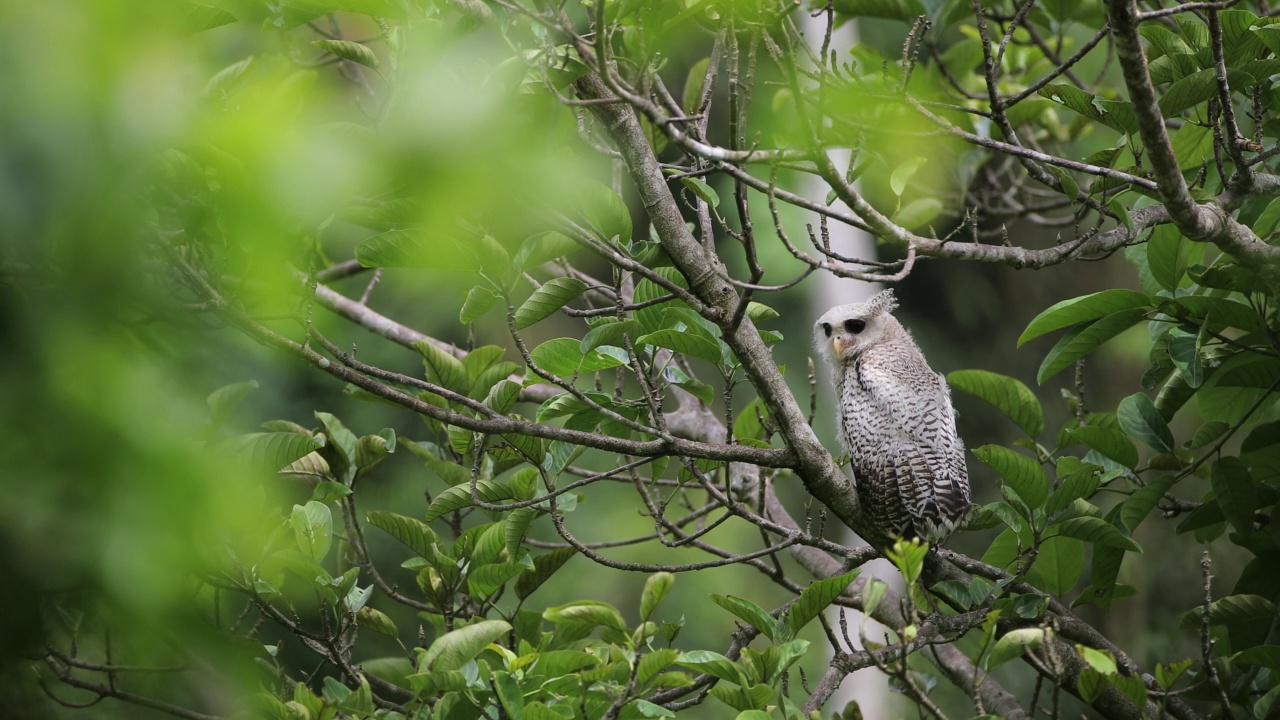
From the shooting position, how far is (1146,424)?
7.45ft

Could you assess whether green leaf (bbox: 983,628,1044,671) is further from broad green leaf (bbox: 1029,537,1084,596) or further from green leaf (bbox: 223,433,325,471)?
green leaf (bbox: 223,433,325,471)

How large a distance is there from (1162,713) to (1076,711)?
A: 3606 mm

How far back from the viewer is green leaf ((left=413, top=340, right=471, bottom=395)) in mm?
2195

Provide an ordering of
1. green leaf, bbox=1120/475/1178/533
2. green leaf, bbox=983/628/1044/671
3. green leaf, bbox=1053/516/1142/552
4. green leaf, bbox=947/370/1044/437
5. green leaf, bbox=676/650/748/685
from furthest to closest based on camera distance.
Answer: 1. green leaf, bbox=947/370/1044/437
2. green leaf, bbox=1120/475/1178/533
3. green leaf, bbox=1053/516/1142/552
4. green leaf, bbox=676/650/748/685
5. green leaf, bbox=983/628/1044/671

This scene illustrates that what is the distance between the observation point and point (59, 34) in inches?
27.1

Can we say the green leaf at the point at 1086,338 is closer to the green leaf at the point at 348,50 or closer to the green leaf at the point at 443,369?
the green leaf at the point at 443,369

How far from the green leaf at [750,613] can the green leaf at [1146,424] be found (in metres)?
1.13

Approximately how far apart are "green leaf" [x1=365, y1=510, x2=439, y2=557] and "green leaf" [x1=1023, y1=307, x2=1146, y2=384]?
1.40 m

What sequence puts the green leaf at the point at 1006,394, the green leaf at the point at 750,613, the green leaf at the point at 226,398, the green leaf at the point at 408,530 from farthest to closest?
the green leaf at the point at 1006,394 < the green leaf at the point at 408,530 < the green leaf at the point at 750,613 < the green leaf at the point at 226,398

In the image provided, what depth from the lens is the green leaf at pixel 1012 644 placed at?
1.47 meters

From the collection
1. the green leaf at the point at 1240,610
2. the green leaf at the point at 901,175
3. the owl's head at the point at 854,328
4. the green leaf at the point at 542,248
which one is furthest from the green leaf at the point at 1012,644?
the owl's head at the point at 854,328

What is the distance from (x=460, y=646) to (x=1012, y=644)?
0.93m

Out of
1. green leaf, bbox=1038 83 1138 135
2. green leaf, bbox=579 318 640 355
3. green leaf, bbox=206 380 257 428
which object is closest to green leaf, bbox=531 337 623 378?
green leaf, bbox=579 318 640 355

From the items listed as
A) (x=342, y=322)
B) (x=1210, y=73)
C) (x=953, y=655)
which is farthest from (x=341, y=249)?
(x=1210, y=73)
